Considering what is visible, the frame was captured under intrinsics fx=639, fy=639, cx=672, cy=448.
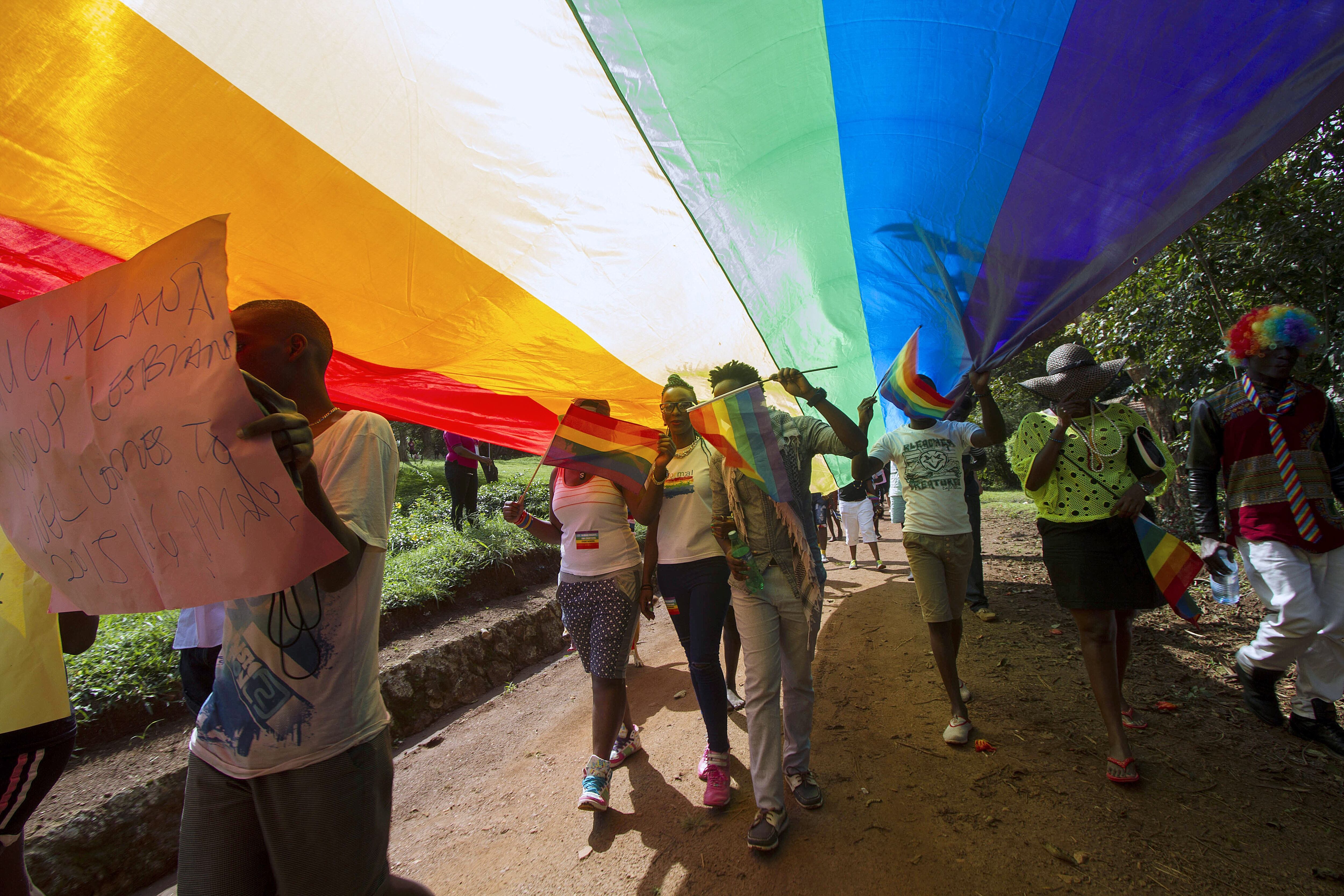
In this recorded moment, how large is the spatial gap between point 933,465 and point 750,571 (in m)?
1.62

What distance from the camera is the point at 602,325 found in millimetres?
3115

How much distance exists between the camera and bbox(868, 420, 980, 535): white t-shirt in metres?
3.70

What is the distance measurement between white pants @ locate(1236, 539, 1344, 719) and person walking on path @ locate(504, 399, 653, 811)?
3254 mm

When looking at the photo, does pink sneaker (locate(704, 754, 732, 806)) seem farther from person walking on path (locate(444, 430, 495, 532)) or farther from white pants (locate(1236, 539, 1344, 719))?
person walking on path (locate(444, 430, 495, 532))

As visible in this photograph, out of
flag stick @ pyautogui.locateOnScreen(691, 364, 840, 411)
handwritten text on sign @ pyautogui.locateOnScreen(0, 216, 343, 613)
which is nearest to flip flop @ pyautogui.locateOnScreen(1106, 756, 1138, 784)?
flag stick @ pyautogui.locateOnScreen(691, 364, 840, 411)

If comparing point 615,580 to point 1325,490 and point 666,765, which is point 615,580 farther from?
point 1325,490

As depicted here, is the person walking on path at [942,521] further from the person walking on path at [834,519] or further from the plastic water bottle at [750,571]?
the person walking on path at [834,519]

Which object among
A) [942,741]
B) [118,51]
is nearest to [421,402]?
[118,51]

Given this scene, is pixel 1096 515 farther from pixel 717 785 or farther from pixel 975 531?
pixel 975 531

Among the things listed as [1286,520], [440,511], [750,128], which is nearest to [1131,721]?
[1286,520]

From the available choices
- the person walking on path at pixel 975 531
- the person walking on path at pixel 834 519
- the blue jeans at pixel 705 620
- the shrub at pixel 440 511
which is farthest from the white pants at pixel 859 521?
the blue jeans at pixel 705 620

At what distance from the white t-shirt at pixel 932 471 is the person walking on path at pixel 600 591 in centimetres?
154

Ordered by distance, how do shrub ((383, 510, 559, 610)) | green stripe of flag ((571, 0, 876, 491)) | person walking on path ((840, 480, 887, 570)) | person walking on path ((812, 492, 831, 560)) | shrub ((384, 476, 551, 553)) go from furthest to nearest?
person walking on path ((812, 492, 831, 560))
person walking on path ((840, 480, 887, 570))
shrub ((384, 476, 551, 553))
shrub ((383, 510, 559, 610))
green stripe of flag ((571, 0, 876, 491))

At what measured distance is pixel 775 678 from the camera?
284 centimetres
